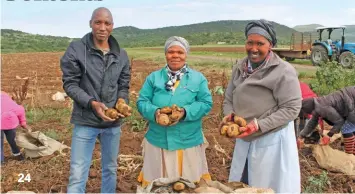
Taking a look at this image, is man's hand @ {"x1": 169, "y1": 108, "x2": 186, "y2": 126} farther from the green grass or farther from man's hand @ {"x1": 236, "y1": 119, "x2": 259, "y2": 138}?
the green grass

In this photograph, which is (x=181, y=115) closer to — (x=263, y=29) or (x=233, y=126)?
(x=233, y=126)

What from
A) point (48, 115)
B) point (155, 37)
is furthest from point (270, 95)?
point (155, 37)

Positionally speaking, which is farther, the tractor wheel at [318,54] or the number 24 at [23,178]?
the tractor wheel at [318,54]

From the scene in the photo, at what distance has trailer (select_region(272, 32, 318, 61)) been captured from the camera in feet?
50.0

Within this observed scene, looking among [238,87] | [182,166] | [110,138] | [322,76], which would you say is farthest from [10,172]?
[322,76]

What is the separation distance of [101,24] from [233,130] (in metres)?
1.04

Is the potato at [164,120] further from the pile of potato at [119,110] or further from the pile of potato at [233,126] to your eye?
the pile of potato at [233,126]

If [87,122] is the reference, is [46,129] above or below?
below

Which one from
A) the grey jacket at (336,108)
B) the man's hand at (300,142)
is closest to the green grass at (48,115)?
the man's hand at (300,142)

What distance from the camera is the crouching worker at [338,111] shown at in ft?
12.9

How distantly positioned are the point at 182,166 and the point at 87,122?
0.68 meters

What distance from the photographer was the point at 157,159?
2766 millimetres

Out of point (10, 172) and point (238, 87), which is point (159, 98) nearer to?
point (238, 87)

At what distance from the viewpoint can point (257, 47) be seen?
2336mm
